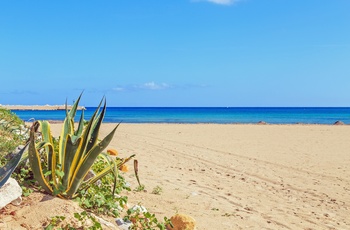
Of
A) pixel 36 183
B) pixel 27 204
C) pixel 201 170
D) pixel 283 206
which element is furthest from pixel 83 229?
pixel 201 170

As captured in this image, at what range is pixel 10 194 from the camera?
367 cm

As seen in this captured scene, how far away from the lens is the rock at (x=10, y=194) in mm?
3597

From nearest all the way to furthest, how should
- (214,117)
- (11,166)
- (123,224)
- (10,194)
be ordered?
1. (11,166)
2. (10,194)
3. (123,224)
4. (214,117)

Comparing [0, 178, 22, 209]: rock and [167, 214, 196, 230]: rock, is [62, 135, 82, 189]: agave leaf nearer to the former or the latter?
[0, 178, 22, 209]: rock

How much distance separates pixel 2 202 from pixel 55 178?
2.05 ft

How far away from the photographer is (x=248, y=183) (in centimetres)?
833

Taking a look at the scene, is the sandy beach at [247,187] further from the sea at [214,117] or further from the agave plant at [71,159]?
the sea at [214,117]

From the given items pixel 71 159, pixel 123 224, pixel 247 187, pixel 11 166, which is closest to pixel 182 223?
pixel 123 224

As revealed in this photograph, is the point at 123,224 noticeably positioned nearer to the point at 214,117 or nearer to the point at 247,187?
the point at 247,187

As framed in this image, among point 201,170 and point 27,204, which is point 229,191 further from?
point 27,204

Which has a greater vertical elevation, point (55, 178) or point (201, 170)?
point (55, 178)

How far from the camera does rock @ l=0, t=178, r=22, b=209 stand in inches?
142

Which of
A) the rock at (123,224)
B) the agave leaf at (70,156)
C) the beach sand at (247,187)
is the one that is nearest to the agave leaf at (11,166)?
the agave leaf at (70,156)

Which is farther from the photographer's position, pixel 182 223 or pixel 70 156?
pixel 182 223
